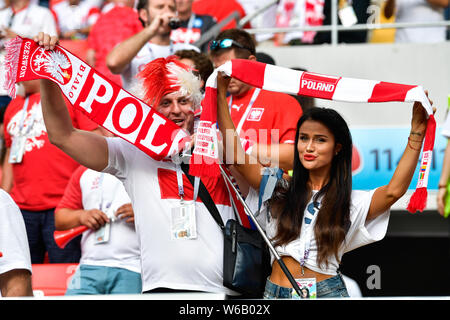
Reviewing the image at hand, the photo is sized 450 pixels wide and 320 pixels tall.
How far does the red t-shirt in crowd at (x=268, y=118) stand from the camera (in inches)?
162

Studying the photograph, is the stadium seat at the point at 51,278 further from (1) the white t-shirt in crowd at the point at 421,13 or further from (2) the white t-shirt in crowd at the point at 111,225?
(1) the white t-shirt in crowd at the point at 421,13

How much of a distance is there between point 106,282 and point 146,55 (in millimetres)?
1666

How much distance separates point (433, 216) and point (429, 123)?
10.9ft

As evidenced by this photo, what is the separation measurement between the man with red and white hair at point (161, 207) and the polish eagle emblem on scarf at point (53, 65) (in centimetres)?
4

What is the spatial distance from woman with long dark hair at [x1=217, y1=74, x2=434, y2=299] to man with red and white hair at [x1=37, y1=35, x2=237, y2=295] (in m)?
0.23

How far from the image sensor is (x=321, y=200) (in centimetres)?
338

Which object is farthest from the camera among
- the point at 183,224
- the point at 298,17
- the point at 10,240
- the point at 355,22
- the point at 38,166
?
the point at 298,17

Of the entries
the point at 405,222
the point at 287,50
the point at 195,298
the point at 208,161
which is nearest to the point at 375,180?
the point at 405,222

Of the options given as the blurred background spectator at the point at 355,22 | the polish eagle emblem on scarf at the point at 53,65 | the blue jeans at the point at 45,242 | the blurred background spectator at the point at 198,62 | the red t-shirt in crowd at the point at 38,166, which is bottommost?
the blue jeans at the point at 45,242

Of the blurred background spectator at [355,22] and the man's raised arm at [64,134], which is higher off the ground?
the blurred background spectator at [355,22]

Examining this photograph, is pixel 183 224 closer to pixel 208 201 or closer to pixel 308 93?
pixel 208 201

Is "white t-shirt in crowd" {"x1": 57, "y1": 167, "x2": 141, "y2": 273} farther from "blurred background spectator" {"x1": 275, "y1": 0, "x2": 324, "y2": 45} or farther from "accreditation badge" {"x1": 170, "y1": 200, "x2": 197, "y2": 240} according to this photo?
"blurred background spectator" {"x1": 275, "y1": 0, "x2": 324, "y2": 45}

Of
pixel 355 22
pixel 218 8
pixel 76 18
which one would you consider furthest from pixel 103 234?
A: pixel 76 18

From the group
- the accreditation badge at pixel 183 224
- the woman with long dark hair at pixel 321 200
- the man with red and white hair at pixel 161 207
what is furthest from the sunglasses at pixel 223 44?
the accreditation badge at pixel 183 224
